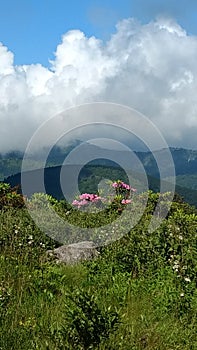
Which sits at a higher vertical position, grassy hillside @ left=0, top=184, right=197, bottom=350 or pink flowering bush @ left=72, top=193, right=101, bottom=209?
pink flowering bush @ left=72, top=193, right=101, bottom=209

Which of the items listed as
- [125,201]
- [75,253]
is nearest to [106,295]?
[75,253]

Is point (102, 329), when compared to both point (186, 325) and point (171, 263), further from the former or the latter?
point (171, 263)

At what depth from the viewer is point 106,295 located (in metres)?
7.04

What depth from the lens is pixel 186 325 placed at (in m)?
6.64

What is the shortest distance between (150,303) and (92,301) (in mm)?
2247

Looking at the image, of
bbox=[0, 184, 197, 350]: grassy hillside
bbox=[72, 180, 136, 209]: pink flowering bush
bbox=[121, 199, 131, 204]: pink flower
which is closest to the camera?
bbox=[0, 184, 197, 350]: grassy hillside

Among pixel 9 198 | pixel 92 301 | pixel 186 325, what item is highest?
pixel 9 198

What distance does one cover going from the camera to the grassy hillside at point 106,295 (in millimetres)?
5004

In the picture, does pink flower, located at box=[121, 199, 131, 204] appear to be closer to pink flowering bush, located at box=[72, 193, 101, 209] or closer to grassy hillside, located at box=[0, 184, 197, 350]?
pink flowering bush, located at box=[72, 193, 101, 209]

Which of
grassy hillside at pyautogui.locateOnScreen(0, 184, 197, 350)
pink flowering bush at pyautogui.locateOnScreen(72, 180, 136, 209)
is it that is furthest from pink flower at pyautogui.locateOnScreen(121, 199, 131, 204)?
grassy hillside at pyautogui.locateOnScreen(0, 184, 197, 350)

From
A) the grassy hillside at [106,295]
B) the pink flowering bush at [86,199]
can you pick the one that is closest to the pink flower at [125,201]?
the pink flowering bush at [86,199]

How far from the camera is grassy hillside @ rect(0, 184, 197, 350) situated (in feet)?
16.4

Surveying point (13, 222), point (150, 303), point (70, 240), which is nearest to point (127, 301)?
point (150, 303)

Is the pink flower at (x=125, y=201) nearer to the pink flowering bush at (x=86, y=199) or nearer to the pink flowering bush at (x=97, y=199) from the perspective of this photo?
the pink flowering bush at (x=97, y=199)
